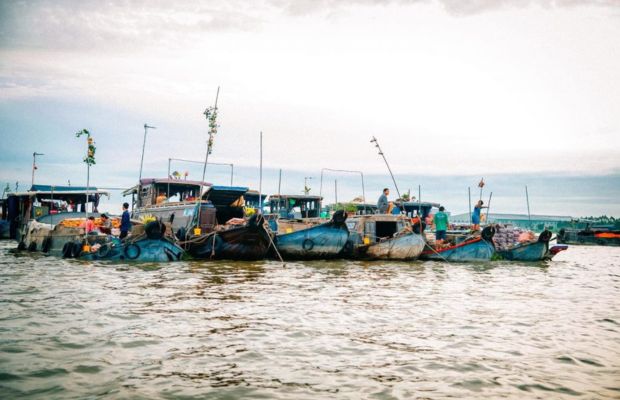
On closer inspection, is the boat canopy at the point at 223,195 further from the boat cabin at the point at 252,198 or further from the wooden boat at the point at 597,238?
the wooden boat at the point at 597,238

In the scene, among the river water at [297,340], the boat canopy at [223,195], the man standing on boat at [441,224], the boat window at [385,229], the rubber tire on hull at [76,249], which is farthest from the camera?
the boat window at [385,229]

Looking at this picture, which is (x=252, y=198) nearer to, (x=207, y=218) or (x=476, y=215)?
(x=207, y=218)

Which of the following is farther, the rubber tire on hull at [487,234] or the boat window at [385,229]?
the boat window at [385,229]

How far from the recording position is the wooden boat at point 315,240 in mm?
18469

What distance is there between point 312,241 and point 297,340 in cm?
1251

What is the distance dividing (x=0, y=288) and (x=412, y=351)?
28.5ft

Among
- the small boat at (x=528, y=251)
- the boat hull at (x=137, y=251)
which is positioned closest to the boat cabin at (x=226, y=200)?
the boat hull at (x=137, y=251)

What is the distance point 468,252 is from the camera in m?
19.4

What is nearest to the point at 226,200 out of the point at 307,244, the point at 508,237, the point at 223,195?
the point at 223,195

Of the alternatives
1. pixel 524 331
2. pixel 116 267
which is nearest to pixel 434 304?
pixel 524 331

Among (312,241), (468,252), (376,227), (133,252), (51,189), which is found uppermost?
(51,189)

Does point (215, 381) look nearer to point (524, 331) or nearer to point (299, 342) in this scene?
point (299, 342)

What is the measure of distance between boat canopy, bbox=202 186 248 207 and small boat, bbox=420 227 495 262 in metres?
8.21

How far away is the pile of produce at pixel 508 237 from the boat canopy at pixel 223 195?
12519mm
